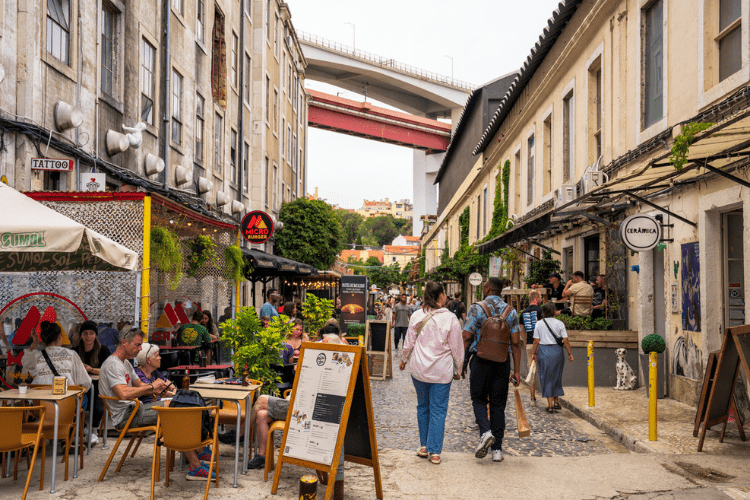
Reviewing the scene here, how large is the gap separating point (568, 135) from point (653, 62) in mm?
5193

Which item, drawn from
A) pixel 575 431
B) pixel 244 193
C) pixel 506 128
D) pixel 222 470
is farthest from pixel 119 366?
pixel 506 128

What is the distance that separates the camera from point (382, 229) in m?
163

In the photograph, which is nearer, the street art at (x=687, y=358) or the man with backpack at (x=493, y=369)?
the man with backpack at (x=493, y=369)

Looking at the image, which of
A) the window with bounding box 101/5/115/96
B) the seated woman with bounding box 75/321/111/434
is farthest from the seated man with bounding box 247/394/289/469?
the window with bounding box 101/5/115/96

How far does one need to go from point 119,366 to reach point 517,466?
404 cm

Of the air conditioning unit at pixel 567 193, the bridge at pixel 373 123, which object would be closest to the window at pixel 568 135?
the air conditioning unit at pixel 567 193

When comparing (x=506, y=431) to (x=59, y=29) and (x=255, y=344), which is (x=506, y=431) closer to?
(x=255, y=344)

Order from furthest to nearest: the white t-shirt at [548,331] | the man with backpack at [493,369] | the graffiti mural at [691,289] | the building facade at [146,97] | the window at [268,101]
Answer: the window at [268,101]
the white t-shirt at [548,331]
the graffiti mural at [691,289]
the building facade at [146,97]
the man with backpack at [493,369]

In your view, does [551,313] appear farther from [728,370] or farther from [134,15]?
[134,15]

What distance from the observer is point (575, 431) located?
8406mm

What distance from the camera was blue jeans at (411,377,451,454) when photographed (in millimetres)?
6629

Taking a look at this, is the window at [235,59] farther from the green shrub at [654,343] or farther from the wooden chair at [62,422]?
the wooden chair at [62,422]

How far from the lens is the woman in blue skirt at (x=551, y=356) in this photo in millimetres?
9719

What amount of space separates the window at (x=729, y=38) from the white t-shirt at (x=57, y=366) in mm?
8622
